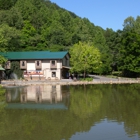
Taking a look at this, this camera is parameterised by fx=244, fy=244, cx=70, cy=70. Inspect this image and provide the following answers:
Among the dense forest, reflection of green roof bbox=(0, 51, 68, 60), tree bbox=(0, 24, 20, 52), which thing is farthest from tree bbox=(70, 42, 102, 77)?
tree bbox=(0, 24, 20, 52)

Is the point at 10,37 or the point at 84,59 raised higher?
the point at 10,37

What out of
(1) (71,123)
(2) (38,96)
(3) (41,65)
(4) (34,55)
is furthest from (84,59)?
(1) (71,123)

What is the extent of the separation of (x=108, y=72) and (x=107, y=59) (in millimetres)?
4315

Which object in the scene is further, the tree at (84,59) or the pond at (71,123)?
the tree at (84,59)

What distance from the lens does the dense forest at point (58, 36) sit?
51125 mm

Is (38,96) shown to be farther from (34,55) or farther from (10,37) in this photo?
(10,37)

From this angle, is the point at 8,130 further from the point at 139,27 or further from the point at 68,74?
the point at 139,27

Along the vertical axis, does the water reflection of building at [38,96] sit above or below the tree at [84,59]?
below

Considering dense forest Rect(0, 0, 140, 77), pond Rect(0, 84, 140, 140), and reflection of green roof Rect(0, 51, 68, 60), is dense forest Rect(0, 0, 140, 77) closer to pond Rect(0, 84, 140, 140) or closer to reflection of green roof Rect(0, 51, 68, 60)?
reflection of green roof Rect(0, 51, 68, 60)

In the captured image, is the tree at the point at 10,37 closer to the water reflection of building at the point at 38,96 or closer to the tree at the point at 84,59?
the tree at the point at 84,59

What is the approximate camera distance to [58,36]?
2768 inches

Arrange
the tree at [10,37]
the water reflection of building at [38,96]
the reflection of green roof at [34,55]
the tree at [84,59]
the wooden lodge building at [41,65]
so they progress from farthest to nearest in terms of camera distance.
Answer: the tree at [10,37]
the reflection of green roof at [34,55]
the wooden lodge building at [41,65]
the tree at [84,59]
the water reflection of building at [38,96]

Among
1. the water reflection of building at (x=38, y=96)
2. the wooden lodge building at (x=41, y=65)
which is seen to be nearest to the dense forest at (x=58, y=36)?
the wooden lodge building at (x=41, y=65)

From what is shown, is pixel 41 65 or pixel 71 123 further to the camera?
pixel 41 65
